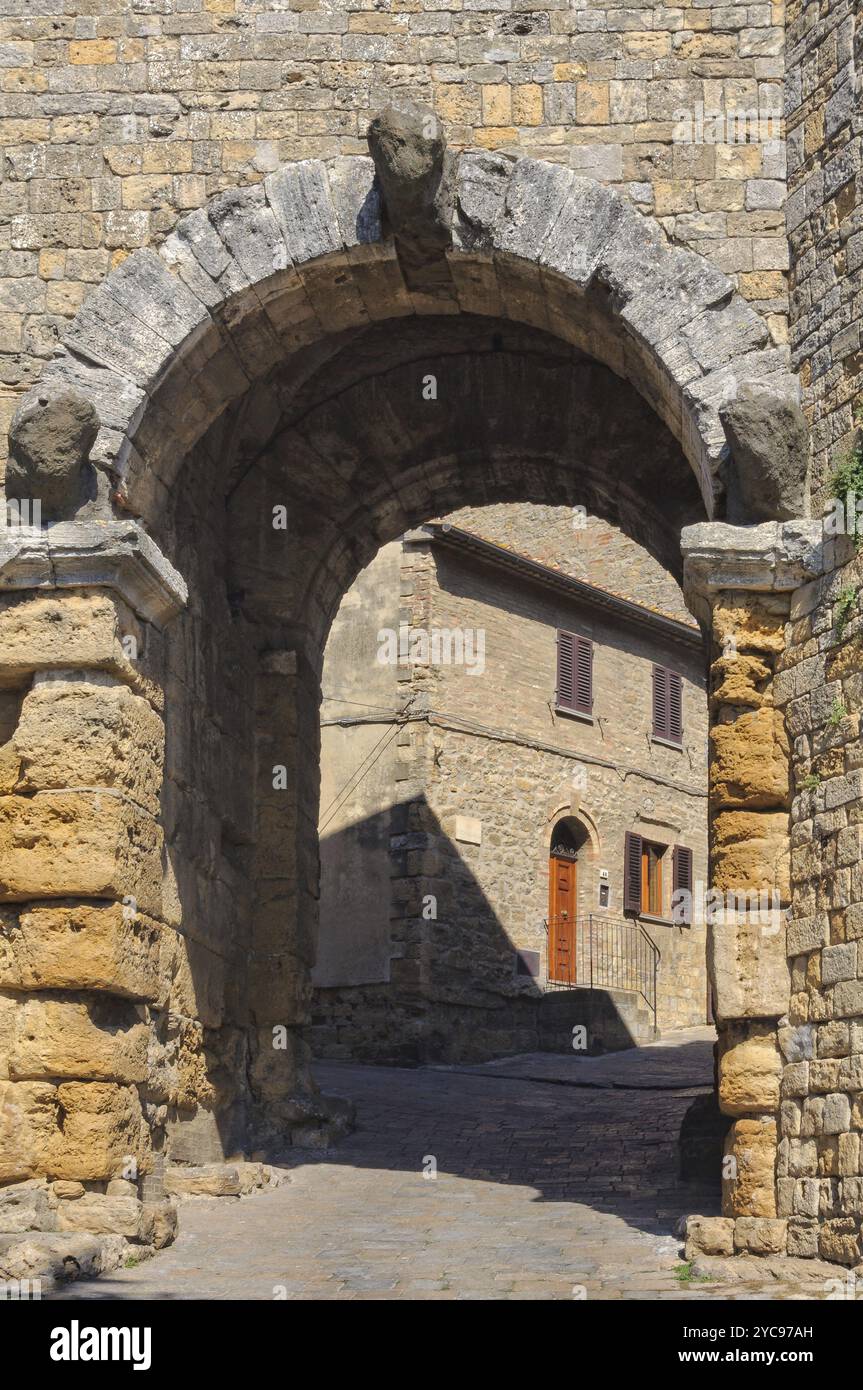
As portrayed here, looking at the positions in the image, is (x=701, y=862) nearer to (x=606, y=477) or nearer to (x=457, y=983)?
(x=457, y=983)

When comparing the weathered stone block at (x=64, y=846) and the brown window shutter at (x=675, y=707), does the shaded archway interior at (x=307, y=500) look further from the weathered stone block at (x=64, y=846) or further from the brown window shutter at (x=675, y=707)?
the brown window shutter at (x=675, y=707)

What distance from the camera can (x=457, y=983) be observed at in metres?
17.2

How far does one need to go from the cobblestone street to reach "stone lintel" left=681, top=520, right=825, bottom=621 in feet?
8.74

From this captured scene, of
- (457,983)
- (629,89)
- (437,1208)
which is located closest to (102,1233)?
(437,1208)

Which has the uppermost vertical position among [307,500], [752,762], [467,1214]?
[307,500]

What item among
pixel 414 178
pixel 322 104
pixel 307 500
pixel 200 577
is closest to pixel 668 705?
pixel 307 500

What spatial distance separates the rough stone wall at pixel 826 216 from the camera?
23.8 feet

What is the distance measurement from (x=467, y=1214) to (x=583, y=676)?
1266cm

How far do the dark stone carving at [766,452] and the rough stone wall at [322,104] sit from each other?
96cm

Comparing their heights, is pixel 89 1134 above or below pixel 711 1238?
above

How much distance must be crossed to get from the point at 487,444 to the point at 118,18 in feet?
11.3

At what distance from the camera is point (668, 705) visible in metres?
21.8

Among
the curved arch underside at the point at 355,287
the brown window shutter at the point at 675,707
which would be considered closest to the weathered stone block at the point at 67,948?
the curved arch underside at the point at 355,287

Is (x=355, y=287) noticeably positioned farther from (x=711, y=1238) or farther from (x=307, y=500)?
(x=711, y=1238)
